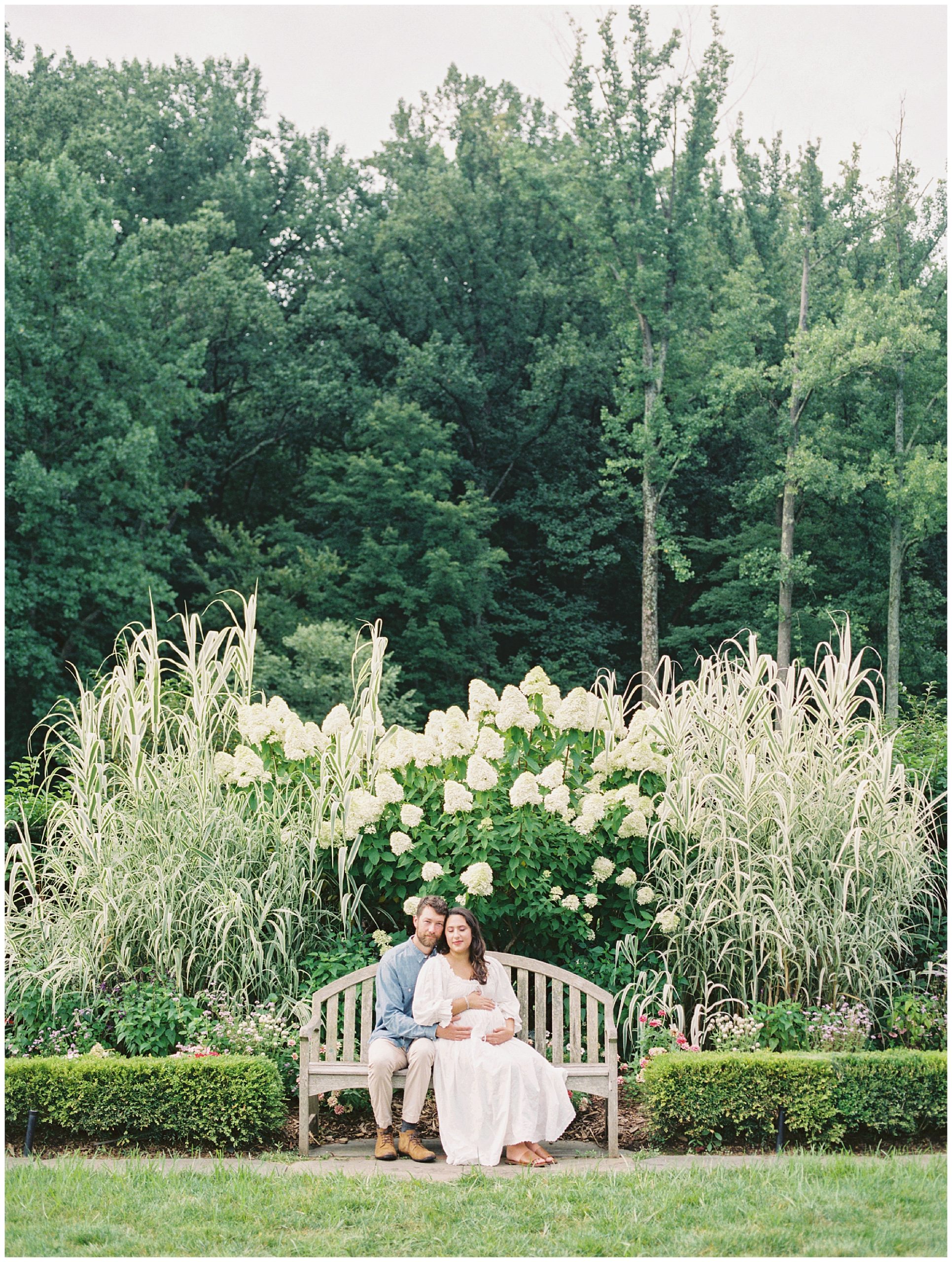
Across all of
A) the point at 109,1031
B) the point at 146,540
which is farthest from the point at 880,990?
the point at 146,540

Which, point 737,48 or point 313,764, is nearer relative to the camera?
point 313,764

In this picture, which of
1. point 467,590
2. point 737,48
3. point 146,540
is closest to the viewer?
point 146,540

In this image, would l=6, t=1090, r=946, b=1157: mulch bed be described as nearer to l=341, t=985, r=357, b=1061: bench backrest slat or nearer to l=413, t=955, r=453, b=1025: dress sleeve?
l=341, t=985, r=357, b=1061: bench backrest slat

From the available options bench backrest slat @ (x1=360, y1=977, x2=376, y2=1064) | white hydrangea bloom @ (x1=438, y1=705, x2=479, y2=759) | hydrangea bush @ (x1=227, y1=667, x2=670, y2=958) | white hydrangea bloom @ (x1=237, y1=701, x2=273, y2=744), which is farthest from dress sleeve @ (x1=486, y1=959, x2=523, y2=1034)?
white hydrangea bloom @ (x1=237, y1=701, x2=273, y2=744)

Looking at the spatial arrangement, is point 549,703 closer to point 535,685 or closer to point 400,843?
point 535,685

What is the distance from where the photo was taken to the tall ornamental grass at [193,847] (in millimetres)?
4664

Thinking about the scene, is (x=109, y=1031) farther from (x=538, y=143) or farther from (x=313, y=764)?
(x=538, y=143)

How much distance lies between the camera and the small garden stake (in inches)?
157

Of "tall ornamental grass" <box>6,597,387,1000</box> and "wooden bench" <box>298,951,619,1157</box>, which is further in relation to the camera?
"tall ornamental grass" <box>6,597,387,1000</box>

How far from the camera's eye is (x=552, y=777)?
4949mm

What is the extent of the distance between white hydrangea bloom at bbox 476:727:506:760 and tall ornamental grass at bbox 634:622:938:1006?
75 centimetres

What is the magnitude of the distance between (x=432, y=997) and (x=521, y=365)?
2047 centimetres

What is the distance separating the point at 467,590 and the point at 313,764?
47.1ft

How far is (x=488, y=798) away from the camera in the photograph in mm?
4953
